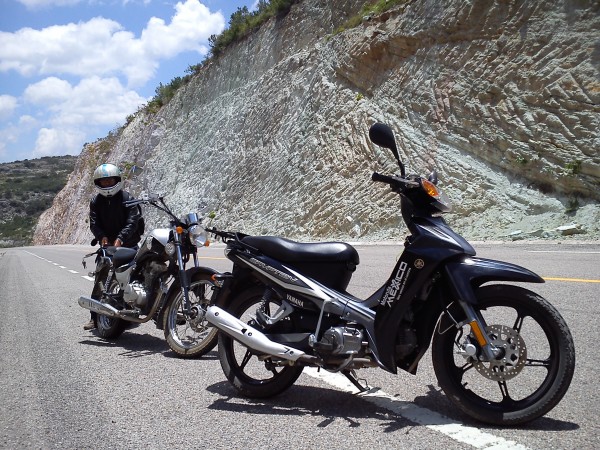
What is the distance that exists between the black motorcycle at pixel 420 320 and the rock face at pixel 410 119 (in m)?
14.1

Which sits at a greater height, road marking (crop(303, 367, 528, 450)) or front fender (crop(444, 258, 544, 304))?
front fender (crop(444, 258, 544, 304))

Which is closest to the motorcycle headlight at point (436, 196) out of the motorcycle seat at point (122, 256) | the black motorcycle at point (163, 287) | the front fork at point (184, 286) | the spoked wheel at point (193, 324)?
the black motorcycle at point (163, 287)

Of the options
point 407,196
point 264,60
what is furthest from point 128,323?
point 264,60

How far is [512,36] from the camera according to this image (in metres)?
21.3

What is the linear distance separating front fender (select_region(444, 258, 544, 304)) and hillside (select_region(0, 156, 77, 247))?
106 meters

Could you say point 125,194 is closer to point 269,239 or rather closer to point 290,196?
point 269,239

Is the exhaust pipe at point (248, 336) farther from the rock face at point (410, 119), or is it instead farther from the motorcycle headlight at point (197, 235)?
the rock face at point (410, 119)

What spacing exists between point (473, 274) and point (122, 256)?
432cm

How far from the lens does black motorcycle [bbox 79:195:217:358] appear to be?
564 cm

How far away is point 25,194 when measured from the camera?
13475cm

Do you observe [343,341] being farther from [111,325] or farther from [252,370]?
[111,325]

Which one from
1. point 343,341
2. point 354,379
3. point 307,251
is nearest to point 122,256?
point 307,251

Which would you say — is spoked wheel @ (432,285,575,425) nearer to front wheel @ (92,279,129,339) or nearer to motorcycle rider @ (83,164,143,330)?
front wheel @ (92,279,129,339)

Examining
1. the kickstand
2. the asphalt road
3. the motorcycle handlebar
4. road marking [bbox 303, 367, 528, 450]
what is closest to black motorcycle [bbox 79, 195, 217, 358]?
the asphalt road
